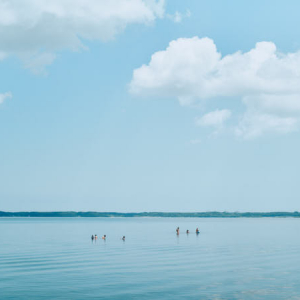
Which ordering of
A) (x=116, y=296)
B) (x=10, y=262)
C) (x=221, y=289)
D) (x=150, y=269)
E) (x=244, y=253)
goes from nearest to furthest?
(x=116, y=296) < (x=221, y=289) < (x=150, y=269) < (x=10, y=262) < (x=244, y=253)

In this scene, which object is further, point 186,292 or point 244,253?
point 244,253

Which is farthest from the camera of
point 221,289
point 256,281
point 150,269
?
point 150,269

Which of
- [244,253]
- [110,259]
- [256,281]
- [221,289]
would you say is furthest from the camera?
[244,253]

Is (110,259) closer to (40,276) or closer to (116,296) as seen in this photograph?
(40,276)

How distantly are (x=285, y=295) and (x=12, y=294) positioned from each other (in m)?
23.9

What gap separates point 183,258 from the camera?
64125 millimetres

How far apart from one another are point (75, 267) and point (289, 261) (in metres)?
29.6

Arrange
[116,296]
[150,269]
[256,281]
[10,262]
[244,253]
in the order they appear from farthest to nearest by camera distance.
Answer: [244,253]
[10,262]
[150,269]
[256,281]
[116,296]

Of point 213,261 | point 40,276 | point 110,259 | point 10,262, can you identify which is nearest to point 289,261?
point 213,261

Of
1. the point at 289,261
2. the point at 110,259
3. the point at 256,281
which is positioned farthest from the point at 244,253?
the point at 256,281

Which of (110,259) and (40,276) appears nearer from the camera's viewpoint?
(40,276)

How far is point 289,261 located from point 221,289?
23.9 meters

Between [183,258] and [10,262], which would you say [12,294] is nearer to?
[10,262]

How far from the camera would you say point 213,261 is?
60.5 meters
